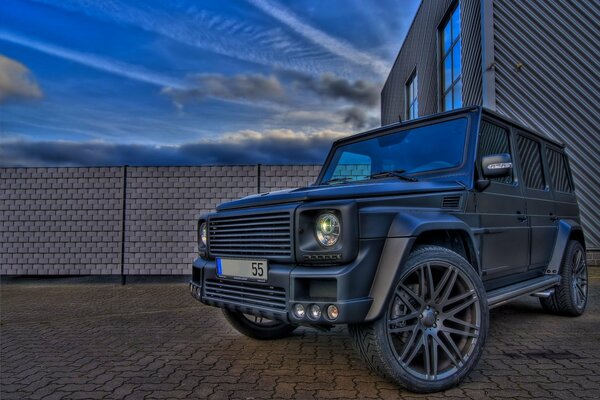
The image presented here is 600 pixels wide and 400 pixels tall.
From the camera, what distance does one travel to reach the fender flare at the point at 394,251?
8.55 feet

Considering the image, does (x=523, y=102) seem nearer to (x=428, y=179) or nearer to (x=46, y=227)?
(x=428, y=179)

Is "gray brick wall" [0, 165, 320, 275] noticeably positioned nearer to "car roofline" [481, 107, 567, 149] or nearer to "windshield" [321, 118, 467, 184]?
"windshield" [321, 118, 467, 184]

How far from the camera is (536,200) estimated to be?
4.66 meters

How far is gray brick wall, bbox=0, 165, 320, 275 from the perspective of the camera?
845 centimetres

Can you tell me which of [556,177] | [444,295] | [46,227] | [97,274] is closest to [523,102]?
[556,177]

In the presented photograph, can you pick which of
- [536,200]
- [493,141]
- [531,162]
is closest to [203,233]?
[493,141]

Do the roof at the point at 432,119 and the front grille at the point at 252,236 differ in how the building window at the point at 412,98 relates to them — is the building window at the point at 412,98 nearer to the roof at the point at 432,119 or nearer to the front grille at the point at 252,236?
the roof at the point at 432,119

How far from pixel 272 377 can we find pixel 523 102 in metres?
8.32

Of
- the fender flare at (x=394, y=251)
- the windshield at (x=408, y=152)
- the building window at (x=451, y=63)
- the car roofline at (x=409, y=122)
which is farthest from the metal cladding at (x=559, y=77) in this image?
the fender flare at (x=394, y=251)

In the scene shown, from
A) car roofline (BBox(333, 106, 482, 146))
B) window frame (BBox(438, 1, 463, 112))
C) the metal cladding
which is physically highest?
window frame (BBox(438, 1, 463, 112))

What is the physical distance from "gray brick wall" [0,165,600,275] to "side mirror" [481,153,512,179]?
5.09 meters

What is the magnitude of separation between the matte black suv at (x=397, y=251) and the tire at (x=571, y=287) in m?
0.92

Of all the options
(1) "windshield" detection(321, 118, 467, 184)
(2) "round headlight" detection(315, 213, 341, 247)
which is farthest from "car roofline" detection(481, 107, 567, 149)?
(2) "round headlight" detection(315, 213, 341, 247)

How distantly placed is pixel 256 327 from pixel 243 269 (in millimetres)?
1256
